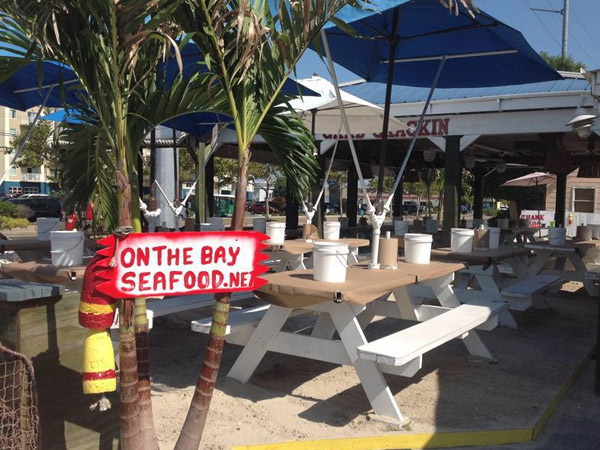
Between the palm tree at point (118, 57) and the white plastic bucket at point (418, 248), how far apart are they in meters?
2.95

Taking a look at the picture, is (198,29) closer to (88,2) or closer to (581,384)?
(88,2)

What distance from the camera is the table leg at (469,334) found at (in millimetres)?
5352

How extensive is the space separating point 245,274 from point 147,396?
780mm

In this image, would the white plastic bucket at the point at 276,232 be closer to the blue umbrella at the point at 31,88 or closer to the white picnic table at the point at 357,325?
the white picnic table at the point at 357,325

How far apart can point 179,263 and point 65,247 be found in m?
2.26

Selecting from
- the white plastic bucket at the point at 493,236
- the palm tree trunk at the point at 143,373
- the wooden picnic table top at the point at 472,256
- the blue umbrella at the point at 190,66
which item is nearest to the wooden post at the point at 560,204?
the white plastic bucket at the point at 493,236

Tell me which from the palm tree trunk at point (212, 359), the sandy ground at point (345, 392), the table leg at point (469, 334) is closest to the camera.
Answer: the palm tree trunk at point (212, 359)

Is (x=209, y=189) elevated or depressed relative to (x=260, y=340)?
elevated

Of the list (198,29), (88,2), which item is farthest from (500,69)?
(88,2)

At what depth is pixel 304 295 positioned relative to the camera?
3.66m

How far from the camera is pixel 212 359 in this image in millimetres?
2719

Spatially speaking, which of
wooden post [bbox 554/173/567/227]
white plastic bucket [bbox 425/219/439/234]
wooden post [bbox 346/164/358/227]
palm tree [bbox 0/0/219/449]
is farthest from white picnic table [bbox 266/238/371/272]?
wooden post [bbox 346/164/358/227]

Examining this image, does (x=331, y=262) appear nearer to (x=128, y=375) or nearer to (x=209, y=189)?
(x=128, y=375)

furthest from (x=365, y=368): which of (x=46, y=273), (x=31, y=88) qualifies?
(x=31, y=88)
